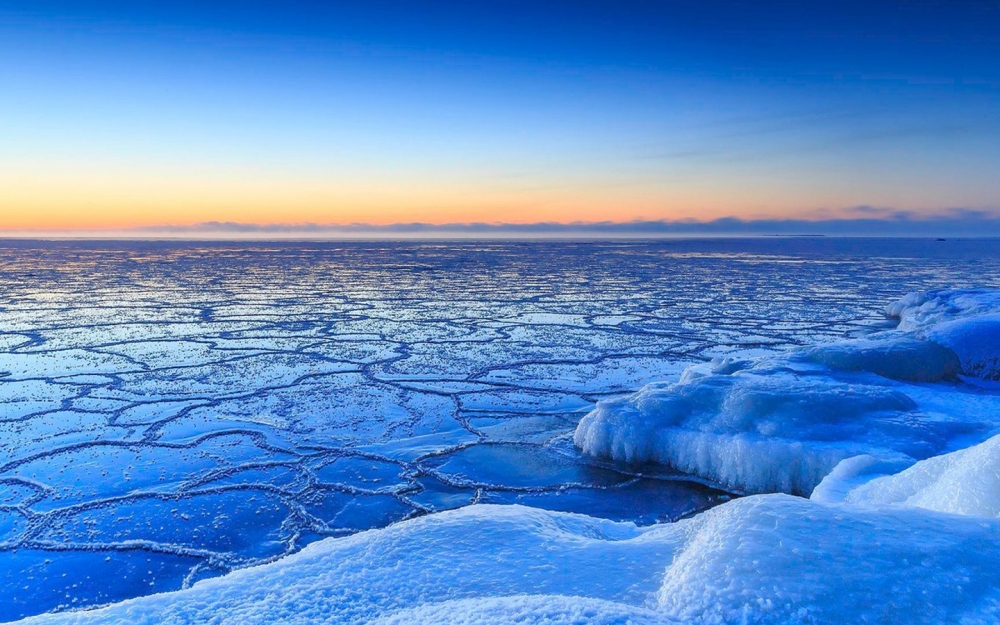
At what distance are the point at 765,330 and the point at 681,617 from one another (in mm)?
8859

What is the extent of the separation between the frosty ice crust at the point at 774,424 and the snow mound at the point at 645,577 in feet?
6.31

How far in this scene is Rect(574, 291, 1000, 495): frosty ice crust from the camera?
4.26 m

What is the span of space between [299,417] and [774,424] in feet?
12.6

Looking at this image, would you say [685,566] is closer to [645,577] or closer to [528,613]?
[645,577]

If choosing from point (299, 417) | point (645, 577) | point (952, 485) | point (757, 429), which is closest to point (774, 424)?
point (757, 429)

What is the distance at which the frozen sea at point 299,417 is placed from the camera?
359cm

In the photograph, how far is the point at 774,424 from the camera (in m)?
4.59

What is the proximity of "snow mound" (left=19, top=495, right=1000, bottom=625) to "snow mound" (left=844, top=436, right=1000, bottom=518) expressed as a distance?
43cm

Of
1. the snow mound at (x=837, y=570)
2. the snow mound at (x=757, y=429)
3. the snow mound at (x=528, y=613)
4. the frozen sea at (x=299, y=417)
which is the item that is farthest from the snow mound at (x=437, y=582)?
the snow mound at (x=757, y=429)

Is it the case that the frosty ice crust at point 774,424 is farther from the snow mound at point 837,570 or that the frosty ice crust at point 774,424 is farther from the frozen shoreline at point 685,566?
the snow mound at point 837,570

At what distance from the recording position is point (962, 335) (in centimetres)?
697

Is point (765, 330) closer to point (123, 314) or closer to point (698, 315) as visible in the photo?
point (698, 315)

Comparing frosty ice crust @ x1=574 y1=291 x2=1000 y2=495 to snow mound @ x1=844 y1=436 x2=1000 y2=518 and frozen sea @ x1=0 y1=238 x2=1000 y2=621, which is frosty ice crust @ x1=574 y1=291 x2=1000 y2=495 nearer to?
frozen sea @ x1=0 y1=238 x2=1000 y2=621

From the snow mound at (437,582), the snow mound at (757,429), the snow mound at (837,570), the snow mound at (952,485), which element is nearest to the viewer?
the snow mound at (837,570)
